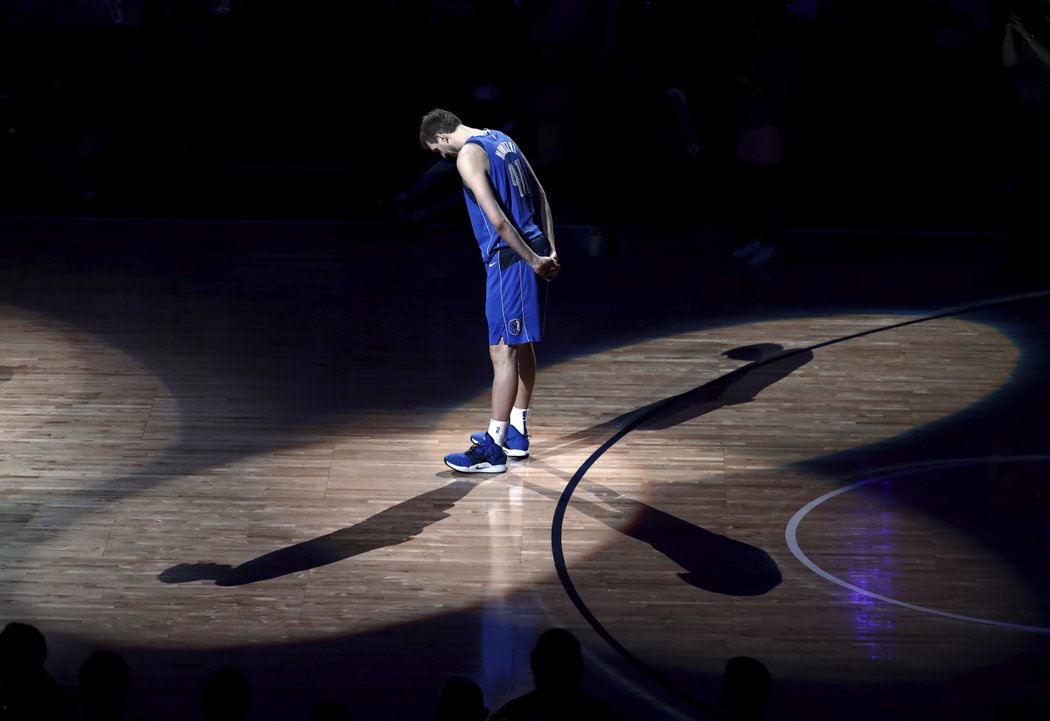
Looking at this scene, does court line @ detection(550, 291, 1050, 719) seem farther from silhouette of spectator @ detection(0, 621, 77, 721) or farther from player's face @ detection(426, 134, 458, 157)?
silhouette of spectator @ detection(0, 621, 77, 721)

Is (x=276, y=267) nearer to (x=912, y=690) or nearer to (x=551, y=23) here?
(x=551, y=23)

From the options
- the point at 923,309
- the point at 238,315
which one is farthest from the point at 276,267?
the point at 923,309

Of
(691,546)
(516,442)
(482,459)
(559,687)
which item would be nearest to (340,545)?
(482,459)

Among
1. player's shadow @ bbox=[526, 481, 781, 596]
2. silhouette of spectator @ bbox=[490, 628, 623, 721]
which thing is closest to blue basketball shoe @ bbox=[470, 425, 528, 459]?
player's shadow @ bbox=[526, 481, 781, 596]

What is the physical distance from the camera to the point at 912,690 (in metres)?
5.34

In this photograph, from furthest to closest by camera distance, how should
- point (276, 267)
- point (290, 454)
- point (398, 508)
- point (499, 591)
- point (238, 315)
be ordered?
point (276, 267) → point (238, 315) → point (290, 454) → point (398, 508) → point (499, 591)

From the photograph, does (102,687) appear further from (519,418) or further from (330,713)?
(519,418)

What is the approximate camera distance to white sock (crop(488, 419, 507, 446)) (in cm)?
703

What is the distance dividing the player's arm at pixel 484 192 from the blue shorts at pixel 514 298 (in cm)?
A: 13

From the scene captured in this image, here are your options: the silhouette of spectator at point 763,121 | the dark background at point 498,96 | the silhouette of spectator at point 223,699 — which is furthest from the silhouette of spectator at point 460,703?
the dark background at point 498,96

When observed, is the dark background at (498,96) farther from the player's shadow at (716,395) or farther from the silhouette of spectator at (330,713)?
the silhouette of spectator at (330,713)

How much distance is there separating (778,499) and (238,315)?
3.81 m

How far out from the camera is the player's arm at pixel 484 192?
6.62m

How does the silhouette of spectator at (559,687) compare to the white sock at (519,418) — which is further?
the white sock at (519,418)
